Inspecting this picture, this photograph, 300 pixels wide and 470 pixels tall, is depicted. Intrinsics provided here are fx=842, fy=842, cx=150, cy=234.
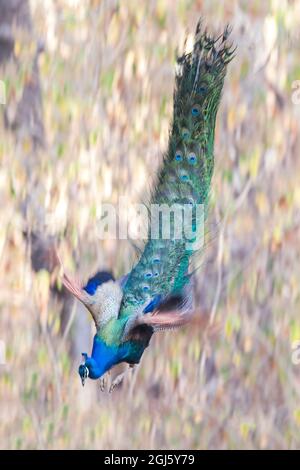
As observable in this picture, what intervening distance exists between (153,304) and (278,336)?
45 centimetres

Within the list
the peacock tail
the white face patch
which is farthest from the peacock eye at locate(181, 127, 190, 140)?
the white face patch

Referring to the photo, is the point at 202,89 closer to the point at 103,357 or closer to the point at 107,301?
the point at 107,301

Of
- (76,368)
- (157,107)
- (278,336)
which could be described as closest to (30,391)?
(76,368)

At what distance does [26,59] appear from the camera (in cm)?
267

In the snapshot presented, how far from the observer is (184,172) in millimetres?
2572

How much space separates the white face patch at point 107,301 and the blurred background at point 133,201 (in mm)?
59

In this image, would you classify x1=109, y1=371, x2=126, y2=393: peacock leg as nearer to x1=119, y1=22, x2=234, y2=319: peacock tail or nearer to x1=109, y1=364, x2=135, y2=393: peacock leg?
x1=109, y1=364, x2=135, y2=393: peacock leg

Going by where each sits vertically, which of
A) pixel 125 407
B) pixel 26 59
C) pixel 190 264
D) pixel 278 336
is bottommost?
pixel 125 407

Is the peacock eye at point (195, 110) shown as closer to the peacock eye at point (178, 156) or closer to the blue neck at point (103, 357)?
the peacock eye at point (178, 156)

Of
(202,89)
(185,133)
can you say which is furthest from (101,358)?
(202,89)

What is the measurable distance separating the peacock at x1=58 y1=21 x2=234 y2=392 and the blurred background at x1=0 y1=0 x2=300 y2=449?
2.0 inches

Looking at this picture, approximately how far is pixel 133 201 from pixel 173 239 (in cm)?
20

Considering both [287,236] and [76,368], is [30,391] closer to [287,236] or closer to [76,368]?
[76,368]

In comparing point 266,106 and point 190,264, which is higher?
point 266,106
